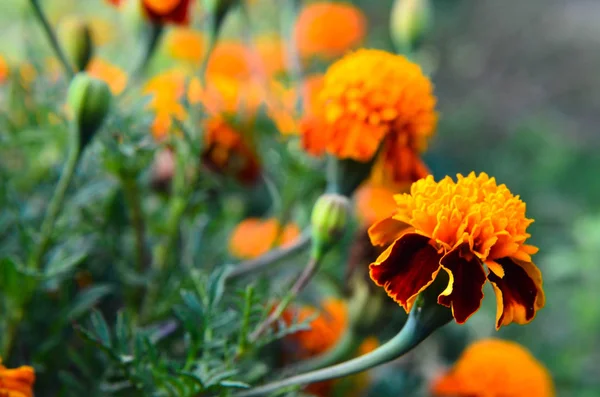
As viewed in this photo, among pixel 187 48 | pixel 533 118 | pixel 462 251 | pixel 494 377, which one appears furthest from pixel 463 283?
pixel 533 118

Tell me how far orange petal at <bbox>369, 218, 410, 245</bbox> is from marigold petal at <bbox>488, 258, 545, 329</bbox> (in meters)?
0.06

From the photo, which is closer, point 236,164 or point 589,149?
point 236,164

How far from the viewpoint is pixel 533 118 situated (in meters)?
2.88

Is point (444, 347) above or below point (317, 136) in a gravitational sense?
below

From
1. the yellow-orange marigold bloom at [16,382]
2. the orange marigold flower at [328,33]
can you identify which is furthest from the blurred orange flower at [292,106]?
the orange marigold flower at [328,33]

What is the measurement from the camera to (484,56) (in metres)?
3.38

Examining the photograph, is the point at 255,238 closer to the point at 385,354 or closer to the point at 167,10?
the point at 167,10

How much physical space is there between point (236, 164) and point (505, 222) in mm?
477

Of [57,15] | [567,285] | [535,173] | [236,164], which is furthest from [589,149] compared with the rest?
[236,164]

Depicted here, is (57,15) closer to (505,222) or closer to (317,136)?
(317,136)

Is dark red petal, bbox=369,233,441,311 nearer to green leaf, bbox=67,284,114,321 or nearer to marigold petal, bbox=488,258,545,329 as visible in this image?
marigold petal, bbox=488,258,545,329

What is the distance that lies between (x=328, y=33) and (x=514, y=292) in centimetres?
131

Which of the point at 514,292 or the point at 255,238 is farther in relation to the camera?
the point at 255,238

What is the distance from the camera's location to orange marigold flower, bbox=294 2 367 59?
1.71 meters
